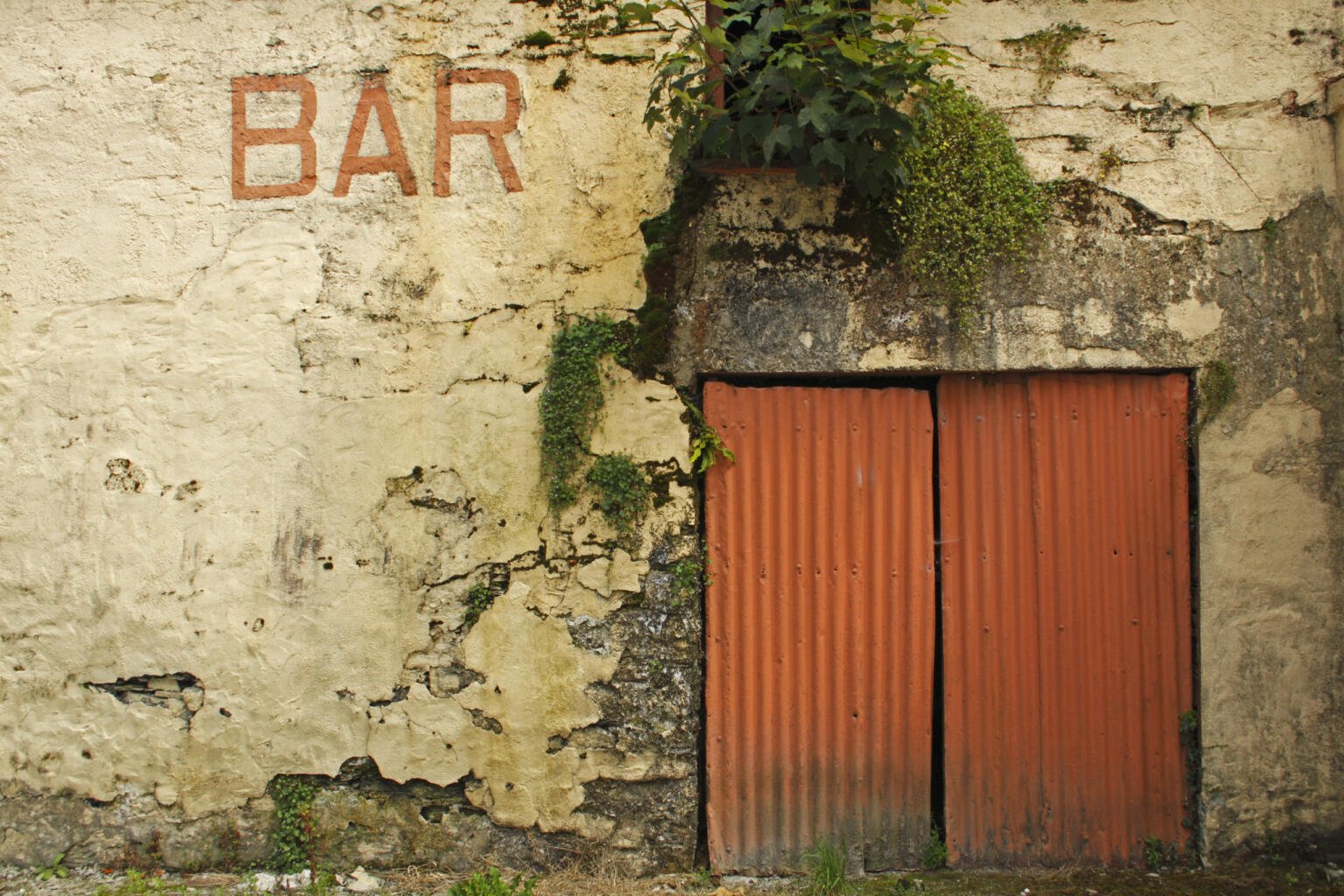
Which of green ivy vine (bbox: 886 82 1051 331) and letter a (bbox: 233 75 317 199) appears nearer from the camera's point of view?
green ivy vine (bbox: 886 82 1051 331)

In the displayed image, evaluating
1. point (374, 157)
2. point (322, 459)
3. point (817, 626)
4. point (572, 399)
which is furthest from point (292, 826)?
point (374, 157)

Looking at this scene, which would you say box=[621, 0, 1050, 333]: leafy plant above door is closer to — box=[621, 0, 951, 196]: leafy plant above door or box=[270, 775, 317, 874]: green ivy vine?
box=[621, 0, 951, 196]: leafy plant above door

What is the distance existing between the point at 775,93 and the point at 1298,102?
6.93 feet

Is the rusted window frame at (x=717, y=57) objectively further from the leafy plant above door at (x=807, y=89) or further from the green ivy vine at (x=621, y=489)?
the green ivy vine at (x=621, y=489)

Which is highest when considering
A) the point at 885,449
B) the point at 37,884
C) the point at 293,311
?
the point at 293,311

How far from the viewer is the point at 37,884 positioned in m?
3.63

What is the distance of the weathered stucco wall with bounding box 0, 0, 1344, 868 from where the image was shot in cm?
369

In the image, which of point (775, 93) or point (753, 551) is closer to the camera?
point (775, 93)

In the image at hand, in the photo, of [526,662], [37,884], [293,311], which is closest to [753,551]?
[526,662]

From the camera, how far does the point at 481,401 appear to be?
3.74 m

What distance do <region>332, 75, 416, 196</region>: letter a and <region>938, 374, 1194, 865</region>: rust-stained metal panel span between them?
2323mm

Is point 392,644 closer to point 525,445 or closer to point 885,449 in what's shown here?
point 525,445

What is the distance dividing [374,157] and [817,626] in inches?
101

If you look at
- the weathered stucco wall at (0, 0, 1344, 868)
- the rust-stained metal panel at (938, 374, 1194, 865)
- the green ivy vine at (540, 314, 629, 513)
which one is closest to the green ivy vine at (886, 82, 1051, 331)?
the weathered stucco wall at (0, 0, 1344, 868)
